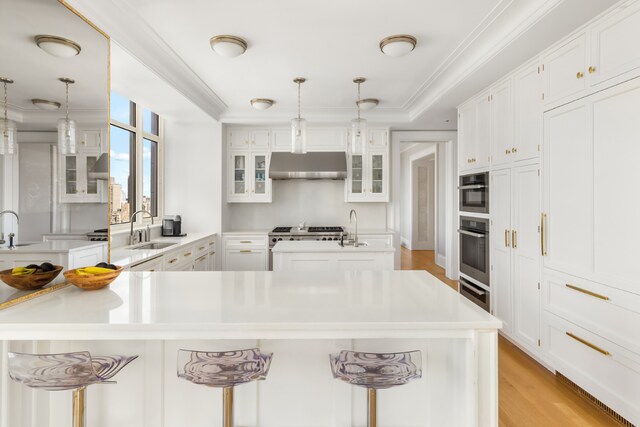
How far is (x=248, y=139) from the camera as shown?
5.27m

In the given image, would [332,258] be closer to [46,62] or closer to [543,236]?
[543,236]

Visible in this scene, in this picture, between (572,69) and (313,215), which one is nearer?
(572,69)

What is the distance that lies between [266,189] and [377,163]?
1795 millimetres

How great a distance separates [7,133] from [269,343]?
4.88 ft

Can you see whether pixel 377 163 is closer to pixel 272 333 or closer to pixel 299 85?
pixel 299 85

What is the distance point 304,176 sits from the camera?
5.09 metres

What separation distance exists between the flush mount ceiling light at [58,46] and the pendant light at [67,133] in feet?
0.41

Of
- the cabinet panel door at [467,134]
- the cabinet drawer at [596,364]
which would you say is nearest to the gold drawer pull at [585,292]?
the cabinet drawer at [596,364]

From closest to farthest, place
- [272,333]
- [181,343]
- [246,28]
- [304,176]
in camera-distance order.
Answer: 1. [272,333]
2. [181,343]
3. [246,28]
4. [304,176]

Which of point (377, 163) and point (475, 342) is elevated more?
point (377, 163)

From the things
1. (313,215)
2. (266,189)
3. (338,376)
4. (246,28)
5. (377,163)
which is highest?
(246,28)

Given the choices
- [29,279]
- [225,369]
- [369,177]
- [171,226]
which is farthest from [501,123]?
[171,226]

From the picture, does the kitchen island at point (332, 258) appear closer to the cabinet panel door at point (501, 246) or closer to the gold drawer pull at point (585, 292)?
the cabinet panel door at point (501, 246)

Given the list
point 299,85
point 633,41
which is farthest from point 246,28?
point 633,41
